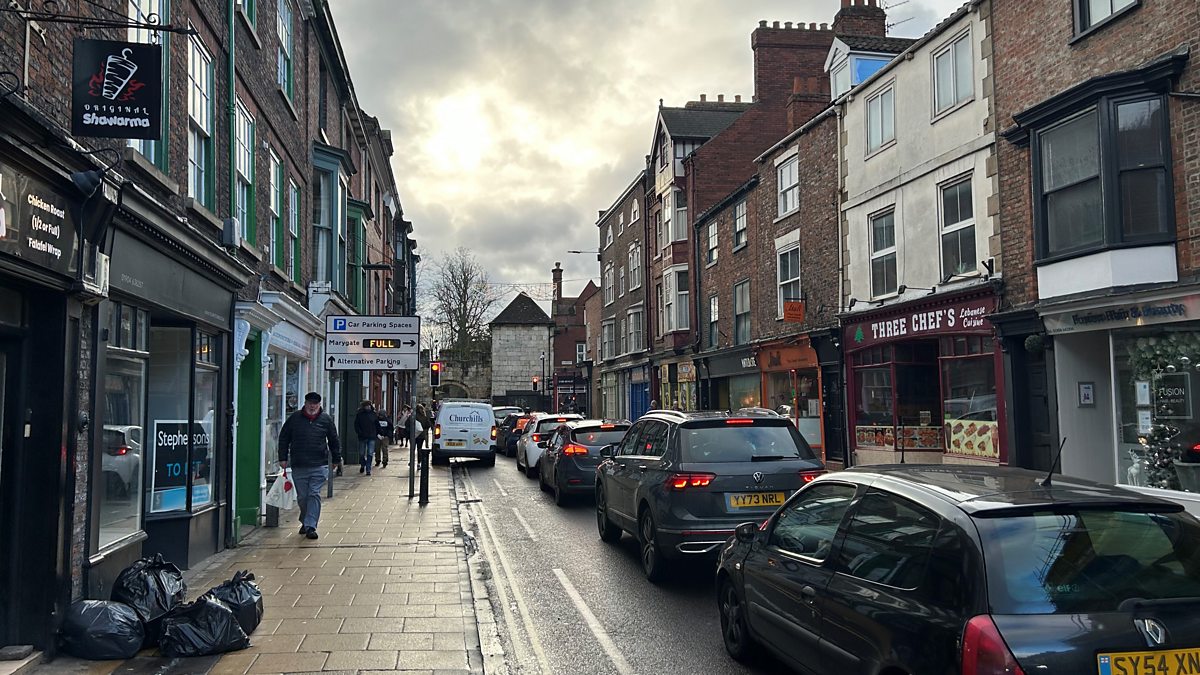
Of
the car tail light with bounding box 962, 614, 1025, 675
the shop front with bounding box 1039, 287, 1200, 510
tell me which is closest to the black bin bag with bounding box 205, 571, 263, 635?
the car tail light with bounding box 962, 614, 1025, 675

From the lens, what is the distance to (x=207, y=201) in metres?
10.7

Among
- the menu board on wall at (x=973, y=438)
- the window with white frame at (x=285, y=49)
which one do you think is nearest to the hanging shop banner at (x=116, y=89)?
the window with white frame at (x=285, y=49)

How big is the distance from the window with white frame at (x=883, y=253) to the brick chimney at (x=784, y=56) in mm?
13460

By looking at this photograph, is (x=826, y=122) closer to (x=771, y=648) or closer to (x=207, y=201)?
(x=207, y=201)

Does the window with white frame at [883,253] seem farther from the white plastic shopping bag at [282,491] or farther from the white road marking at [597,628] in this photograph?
the white plastic shopping bag at [282,491]

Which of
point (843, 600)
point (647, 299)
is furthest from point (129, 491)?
point (647, 299)

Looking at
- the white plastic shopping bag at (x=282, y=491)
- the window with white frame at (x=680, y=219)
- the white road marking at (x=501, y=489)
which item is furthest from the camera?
the window with white frame at (x=680, y=219)

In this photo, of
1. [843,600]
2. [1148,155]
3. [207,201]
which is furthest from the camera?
[1148,155]

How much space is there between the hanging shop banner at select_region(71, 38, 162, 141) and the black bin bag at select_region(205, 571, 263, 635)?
11.0ft

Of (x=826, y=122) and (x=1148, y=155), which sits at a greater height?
(x=826, y=122)

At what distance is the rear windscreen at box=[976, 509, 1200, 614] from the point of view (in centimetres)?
362

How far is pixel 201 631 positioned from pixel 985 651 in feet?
16.9

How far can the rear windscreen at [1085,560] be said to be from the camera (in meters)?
3.62

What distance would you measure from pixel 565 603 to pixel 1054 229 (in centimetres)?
953
